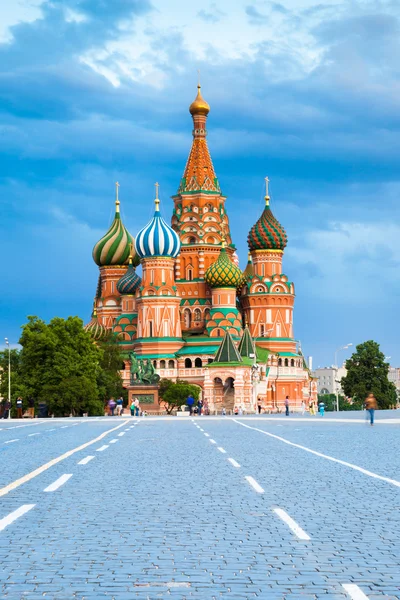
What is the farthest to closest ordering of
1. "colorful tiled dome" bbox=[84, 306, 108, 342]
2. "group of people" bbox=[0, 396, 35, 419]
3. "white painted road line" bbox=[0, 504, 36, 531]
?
"colorful tiled dome" bbox=[84, 306, 108, 342]
"group of people" bbox=[0, 396, 35, 419]
"white painted road line" bbox=[0, 504, 36, 531]

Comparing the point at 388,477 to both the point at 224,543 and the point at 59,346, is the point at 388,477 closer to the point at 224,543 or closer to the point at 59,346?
the point at 224,543

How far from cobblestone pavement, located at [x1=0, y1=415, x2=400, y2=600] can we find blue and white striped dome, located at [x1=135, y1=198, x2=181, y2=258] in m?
90.7

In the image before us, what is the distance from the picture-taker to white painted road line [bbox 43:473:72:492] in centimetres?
1353

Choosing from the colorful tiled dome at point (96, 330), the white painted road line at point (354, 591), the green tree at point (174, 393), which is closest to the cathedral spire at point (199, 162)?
the colorful tiled dome at point (96, 330)

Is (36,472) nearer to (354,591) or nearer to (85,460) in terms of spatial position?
(85,460)

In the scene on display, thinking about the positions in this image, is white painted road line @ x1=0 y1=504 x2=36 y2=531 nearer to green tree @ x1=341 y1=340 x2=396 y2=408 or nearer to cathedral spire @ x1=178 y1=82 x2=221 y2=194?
cathedral spire @ x1=178 y1=82 x2=221 y2=194

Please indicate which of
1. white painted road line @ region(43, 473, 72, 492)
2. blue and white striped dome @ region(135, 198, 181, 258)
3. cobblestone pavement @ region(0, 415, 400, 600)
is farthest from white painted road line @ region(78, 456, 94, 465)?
blue and white striped dome @ region(135, 198, 181, 258)

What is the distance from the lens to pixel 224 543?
917cm

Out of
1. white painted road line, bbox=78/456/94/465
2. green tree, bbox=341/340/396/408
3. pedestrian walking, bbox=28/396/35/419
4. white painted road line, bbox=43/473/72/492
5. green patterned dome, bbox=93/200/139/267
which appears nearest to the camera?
white painted road line, bbox=43/473/72/492

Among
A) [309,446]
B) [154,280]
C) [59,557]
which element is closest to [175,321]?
[154,280]

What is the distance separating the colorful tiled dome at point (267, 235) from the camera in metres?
119

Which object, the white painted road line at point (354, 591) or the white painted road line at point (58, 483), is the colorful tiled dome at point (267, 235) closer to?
the white painted road line at point (58, 483)

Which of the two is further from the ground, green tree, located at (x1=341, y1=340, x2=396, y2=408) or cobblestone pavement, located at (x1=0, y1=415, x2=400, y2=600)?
green tree, located at (x1=341, y1=340, x2=396, y2=408)

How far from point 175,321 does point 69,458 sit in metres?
90.4
